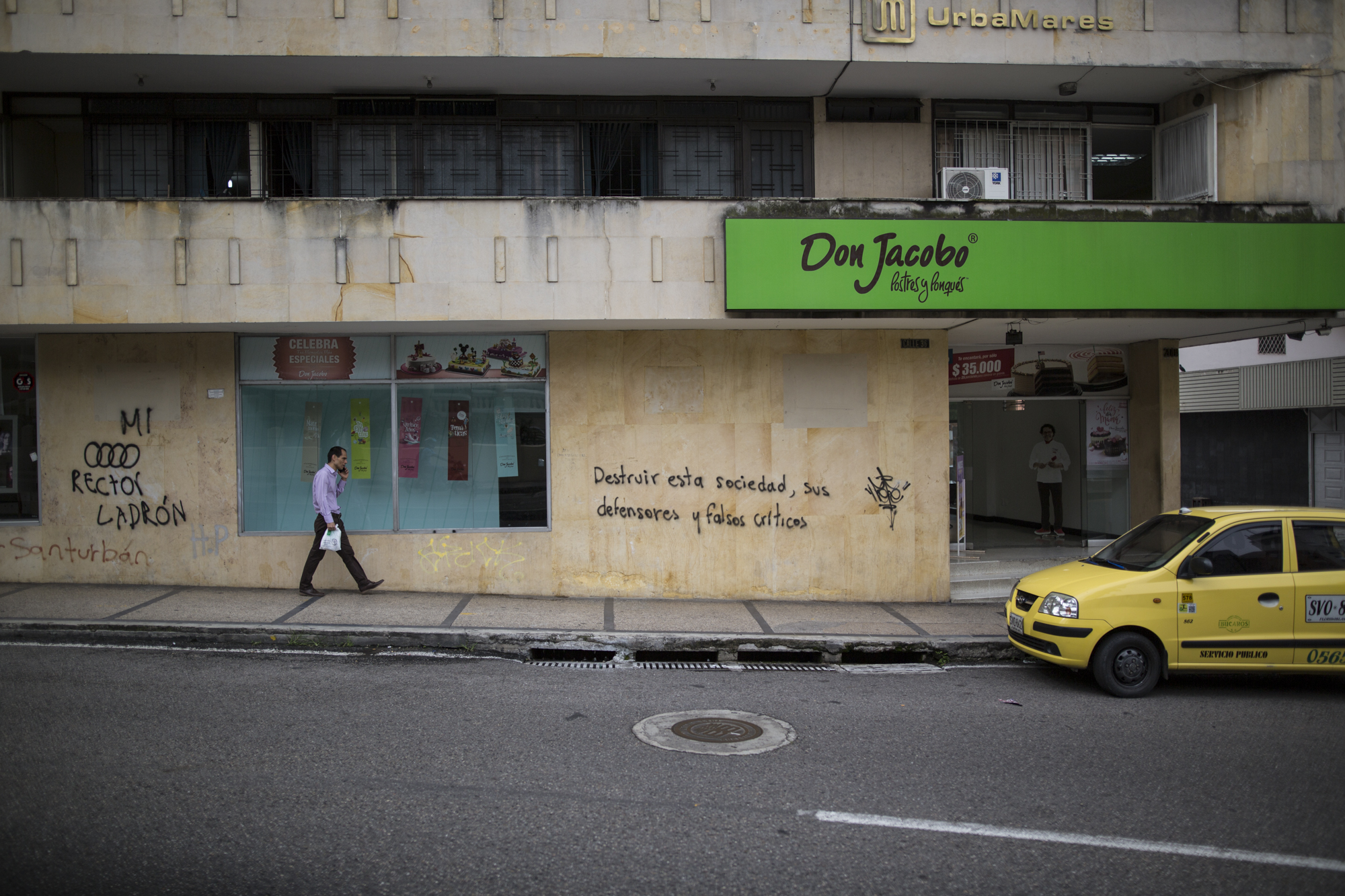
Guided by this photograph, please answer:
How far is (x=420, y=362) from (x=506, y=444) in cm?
151

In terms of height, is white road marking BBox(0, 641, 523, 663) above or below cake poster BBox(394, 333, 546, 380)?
below

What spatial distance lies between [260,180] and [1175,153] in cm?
1231

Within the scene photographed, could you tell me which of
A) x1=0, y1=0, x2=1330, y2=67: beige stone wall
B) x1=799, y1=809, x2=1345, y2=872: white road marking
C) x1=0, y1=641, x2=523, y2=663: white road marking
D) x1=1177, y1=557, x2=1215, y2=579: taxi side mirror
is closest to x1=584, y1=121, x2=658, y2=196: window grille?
x1=0, y1=0, x2=1330, y2=67: beige stone wall

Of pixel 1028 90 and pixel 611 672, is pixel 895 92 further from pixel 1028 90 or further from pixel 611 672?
pixel 611 672

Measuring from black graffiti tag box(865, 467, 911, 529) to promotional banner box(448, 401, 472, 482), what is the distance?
524 cm

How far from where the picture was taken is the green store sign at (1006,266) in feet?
32.7

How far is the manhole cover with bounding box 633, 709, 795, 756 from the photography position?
18.8 ft

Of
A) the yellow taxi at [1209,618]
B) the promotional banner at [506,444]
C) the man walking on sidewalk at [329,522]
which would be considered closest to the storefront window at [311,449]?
the man walking on sidewalk at [329,522]

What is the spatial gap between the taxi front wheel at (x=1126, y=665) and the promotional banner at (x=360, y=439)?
8.53 m

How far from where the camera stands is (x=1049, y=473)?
13.9 m

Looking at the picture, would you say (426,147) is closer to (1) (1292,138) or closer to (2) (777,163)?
(2) (777,163)

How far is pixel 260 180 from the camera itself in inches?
425

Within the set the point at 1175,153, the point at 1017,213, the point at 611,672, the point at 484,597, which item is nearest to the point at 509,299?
the point at 484,597

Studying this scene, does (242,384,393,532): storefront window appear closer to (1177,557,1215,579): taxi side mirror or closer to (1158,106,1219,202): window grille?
(1177,557,1215,579): taxi side mirror
